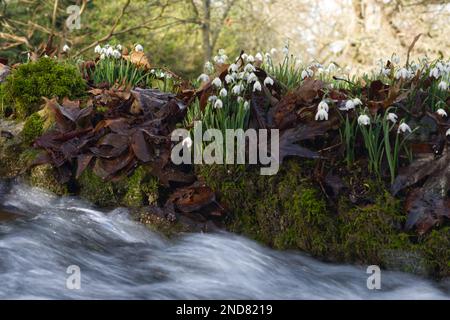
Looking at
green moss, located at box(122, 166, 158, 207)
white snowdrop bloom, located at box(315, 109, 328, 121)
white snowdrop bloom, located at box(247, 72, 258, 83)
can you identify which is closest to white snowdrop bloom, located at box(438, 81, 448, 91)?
white snowdrop bloom, located at box(315, 109, 328, 121)

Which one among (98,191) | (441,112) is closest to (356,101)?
(441,112)

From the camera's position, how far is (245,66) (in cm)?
482

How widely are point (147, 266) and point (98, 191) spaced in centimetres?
102

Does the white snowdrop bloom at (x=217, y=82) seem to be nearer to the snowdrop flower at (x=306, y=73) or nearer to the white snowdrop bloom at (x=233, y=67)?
the white snowdrop bloom at (x=233, y=67)

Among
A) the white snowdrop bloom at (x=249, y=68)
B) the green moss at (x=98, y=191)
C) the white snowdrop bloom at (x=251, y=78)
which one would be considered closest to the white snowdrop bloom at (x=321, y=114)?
the white snowdrop bloom at (x=251, y=78)

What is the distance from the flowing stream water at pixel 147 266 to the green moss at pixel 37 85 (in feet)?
3.65

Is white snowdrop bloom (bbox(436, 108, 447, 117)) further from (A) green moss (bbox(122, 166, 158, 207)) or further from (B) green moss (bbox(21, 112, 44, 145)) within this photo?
(B) green moss (bbox(21, 112, 44, 145))

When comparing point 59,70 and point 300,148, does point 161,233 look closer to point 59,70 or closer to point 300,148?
point 300,148

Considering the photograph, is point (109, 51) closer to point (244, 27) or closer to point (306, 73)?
point (306, 73)

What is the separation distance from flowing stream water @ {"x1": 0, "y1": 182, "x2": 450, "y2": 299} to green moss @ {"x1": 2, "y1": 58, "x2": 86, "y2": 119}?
3.65 ft

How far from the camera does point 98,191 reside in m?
4.61

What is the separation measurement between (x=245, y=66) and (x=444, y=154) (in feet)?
5.01

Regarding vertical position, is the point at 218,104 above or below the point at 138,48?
below

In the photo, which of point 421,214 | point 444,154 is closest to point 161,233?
point 421,214
